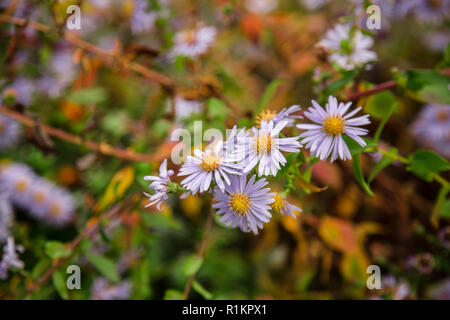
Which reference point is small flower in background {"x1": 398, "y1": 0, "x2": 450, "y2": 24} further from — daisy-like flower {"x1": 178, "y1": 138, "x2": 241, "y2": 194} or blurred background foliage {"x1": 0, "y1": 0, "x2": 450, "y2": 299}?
daisy-like flower {"x1": 178, "y1": 138, "x2": 241, "y2": 194}

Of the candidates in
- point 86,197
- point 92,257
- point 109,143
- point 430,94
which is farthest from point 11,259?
point 430,94

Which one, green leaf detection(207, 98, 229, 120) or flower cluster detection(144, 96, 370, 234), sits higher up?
green leaf detection(207, 98, 229, 120)

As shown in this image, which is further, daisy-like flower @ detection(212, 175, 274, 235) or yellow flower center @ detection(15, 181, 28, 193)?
yellow flower center @ detection(15, 181, 28, 193)

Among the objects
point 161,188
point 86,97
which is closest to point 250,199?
point 161,188

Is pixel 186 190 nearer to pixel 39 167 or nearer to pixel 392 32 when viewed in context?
pixel 39 167

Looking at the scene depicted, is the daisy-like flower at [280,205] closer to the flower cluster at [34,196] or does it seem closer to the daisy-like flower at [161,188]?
the daisy-like flower at [161,188]

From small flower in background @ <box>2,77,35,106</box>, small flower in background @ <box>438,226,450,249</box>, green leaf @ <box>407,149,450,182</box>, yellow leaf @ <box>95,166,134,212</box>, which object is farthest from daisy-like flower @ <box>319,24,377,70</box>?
small flower in background @ <box>2,77,35,106</box>

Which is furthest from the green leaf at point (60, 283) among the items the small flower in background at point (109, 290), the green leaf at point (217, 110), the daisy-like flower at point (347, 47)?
the daisy-like flower at point (347, 47)
